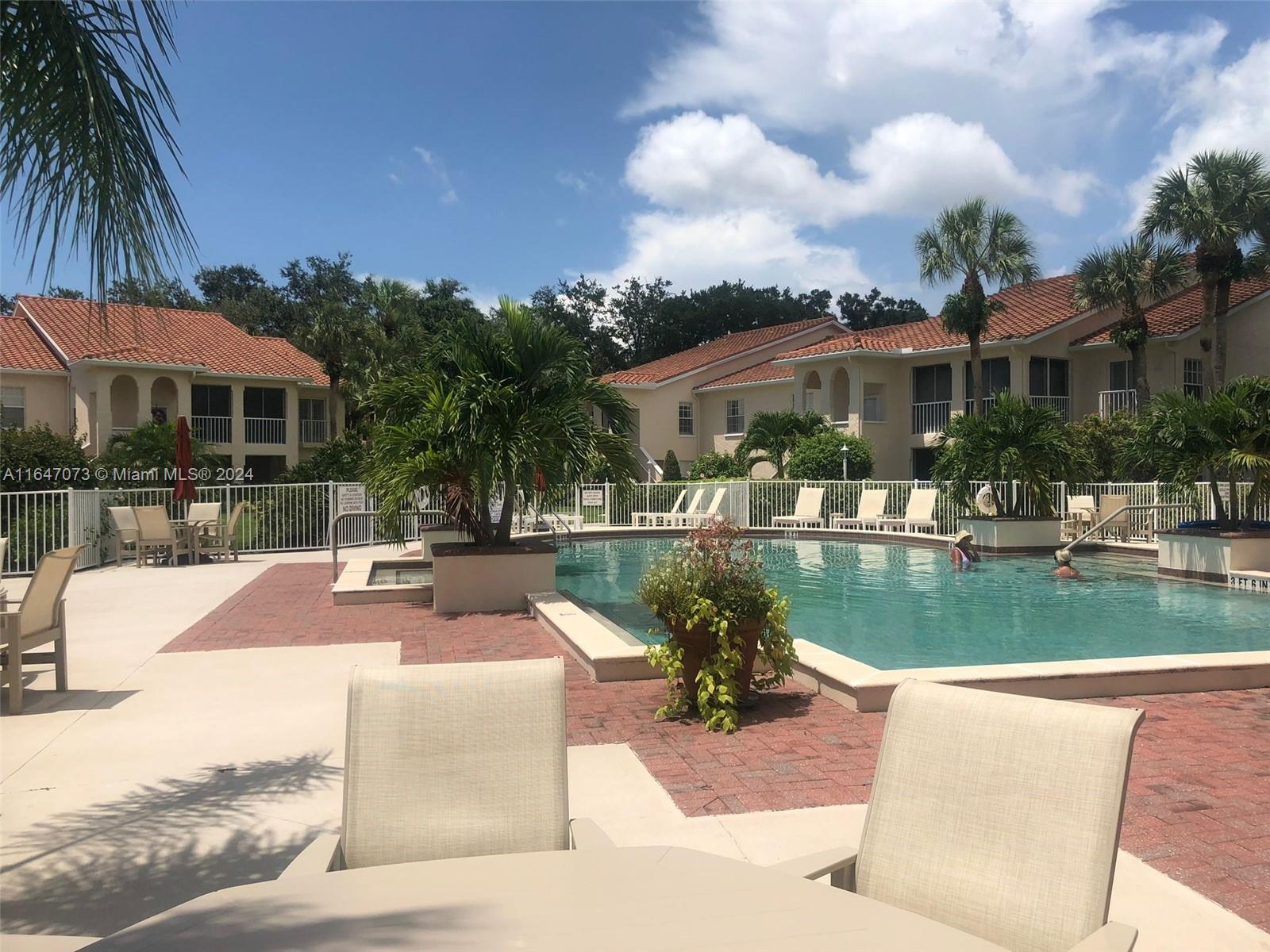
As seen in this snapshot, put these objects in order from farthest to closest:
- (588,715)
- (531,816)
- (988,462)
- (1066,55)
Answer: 1. (988,462)
2. (1066,55)
3. (588,715)
4. (531,816)

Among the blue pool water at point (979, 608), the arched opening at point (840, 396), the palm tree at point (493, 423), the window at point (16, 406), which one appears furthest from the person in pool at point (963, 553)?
the window at point (16, 406)

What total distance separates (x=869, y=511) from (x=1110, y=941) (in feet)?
65.8

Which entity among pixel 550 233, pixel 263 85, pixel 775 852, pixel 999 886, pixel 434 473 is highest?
pixel 550 233

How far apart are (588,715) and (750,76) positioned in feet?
28.7

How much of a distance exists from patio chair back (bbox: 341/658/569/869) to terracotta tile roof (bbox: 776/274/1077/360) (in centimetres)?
2799

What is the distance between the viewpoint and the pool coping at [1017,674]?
225 inches

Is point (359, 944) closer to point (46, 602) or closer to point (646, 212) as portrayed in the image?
point (46, 602)

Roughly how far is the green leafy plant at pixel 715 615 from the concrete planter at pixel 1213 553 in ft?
32.8

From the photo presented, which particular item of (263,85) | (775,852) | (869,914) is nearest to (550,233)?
(263,85)

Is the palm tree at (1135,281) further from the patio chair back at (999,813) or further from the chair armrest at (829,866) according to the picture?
the chair armrest at (829,866)

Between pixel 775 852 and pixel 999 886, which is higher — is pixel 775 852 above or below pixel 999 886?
below

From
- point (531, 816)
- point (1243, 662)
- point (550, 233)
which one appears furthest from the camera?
point (550, 233)

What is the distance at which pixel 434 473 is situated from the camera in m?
10.1

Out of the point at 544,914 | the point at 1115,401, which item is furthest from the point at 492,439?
the point at 1115,401
